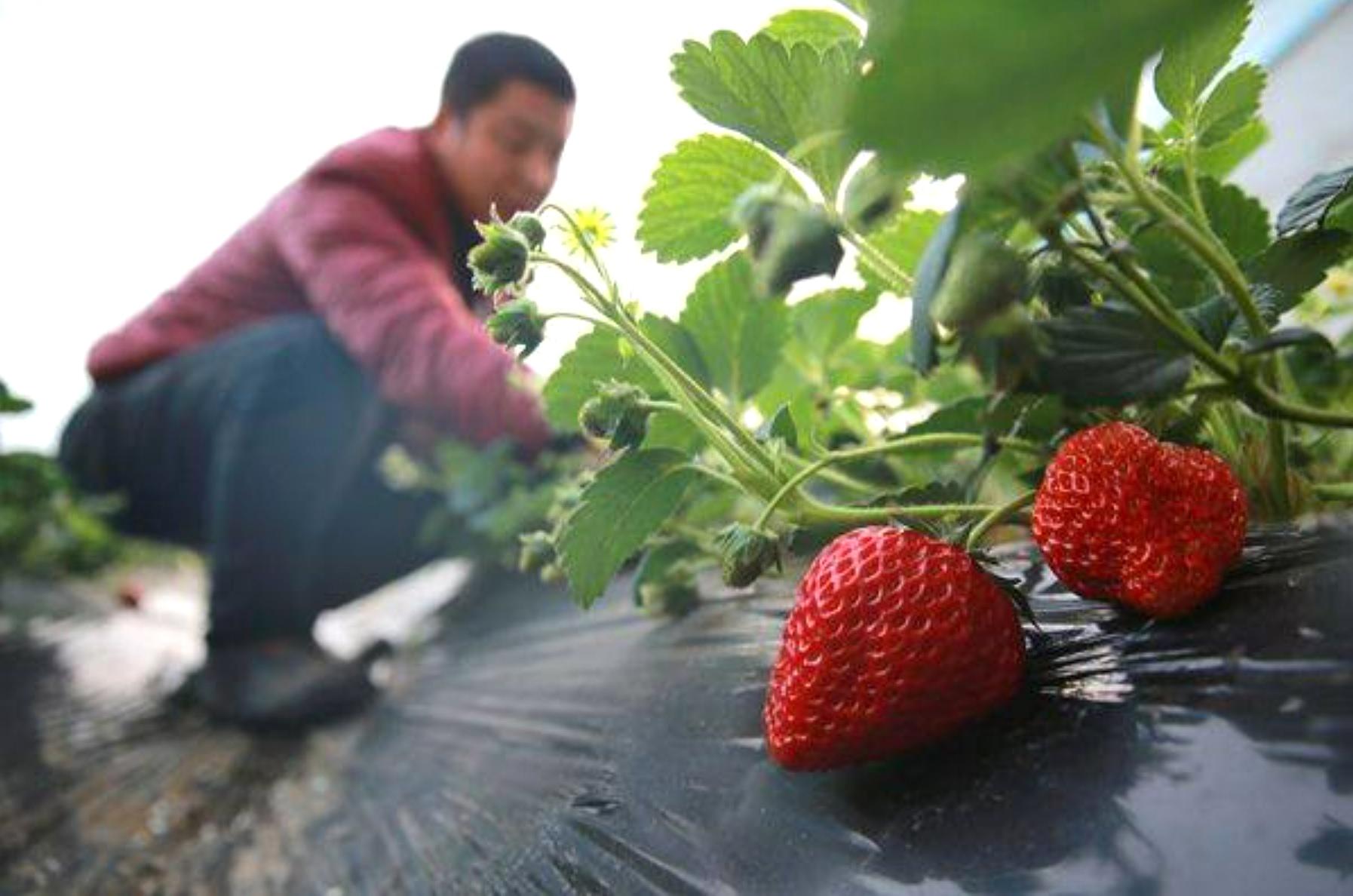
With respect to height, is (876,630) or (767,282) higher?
(767,282)

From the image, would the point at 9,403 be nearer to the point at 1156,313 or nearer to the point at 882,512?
the point at 882,512

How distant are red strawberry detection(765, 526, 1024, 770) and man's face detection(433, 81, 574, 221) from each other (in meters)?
1.19

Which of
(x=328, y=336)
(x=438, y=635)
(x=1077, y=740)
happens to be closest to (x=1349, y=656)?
(x=1077, y=740)

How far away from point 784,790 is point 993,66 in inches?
12.7

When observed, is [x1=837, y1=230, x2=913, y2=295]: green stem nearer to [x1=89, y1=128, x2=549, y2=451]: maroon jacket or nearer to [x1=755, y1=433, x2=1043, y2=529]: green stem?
[x1=755, y1=433, x2=1043, y2=529]: green stem

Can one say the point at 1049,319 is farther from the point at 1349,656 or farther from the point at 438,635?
the point at 438,635

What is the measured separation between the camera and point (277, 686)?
1399 millimetres

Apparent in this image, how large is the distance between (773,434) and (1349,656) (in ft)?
0.81

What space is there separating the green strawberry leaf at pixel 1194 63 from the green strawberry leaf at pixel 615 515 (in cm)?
28

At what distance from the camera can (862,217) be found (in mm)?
258

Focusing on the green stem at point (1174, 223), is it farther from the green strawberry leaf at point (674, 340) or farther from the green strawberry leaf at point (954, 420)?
the green strawberry leaf at point (674, 340)

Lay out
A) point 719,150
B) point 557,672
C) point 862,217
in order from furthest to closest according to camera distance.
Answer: point 557,672
point 719,150
point 862,217

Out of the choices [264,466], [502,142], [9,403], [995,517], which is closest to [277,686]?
[264,466]

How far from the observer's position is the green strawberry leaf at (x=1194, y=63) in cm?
38
